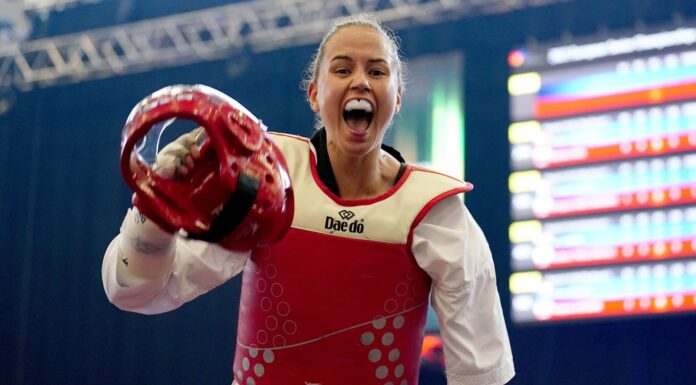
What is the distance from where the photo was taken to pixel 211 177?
144 centimetres

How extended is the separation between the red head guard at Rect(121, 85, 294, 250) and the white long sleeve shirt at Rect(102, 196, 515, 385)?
1.13 ft

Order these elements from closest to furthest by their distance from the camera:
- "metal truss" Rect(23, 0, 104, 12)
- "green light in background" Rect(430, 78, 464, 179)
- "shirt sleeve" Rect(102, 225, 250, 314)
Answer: "shirt sleeve" Rect(102, 225, 250, 314)
"green light in background" Rect(430, 78, 464, 179)
"metal truss" Rect(23, 0, 104, 12)

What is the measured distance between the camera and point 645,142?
398 centimetres

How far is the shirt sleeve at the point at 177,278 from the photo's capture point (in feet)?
5.59

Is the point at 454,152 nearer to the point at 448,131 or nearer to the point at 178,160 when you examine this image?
the point at 448,131

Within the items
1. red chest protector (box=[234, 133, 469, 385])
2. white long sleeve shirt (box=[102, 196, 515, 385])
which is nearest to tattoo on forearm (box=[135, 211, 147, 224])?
white long sleeve shirt (box=[102, 196, 515, 385])

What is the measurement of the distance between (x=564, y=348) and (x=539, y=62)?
1.36 meters

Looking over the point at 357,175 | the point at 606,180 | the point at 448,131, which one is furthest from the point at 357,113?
the point at 448,131

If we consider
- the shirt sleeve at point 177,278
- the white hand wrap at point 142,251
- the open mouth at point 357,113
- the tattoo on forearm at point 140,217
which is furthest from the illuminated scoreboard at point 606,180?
the tattoo on forearm at point 140,217

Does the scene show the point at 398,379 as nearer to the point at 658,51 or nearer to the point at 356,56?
the point at 356,56

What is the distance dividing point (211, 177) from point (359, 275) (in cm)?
→ 56

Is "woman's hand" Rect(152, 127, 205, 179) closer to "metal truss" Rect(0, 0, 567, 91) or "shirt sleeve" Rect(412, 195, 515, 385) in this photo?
"shirt sleeve" Rect(412, 195, 515, 385)

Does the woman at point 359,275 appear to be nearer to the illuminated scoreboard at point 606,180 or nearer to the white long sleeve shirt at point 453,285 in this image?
the white long sleeve shirt at point 453,285

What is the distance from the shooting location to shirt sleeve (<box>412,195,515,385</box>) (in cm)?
185
